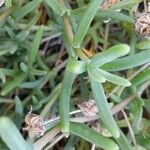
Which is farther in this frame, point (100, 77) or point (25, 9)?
point (25, 9)

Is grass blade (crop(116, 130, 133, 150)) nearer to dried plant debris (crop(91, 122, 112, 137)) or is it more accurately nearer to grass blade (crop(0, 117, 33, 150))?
dried plant debris (crop(91, 122, 112, 137))

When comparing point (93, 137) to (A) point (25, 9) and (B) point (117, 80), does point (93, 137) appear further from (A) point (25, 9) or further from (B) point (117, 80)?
(A) point (25, 9)

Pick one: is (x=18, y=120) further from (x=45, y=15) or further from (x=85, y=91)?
(x=45, y=15)

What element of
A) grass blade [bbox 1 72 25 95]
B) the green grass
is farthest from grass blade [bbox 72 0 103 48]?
grass blade [bbox 1 72 25 95]

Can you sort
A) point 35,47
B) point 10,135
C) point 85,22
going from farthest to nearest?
point 35,47 < point 85,22 < point 10,135

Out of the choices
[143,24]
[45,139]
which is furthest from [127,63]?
[45,139]

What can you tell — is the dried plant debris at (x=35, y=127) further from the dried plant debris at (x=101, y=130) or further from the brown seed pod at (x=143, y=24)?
the brown seed pod at (x=143, y=24)

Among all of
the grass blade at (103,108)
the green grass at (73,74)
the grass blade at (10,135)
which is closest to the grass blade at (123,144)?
the green grass at (73,74)
